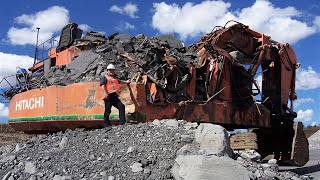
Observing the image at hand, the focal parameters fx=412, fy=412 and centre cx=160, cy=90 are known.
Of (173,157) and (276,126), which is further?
(276,126)

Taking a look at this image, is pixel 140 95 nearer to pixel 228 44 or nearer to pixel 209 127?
pixel 209 127

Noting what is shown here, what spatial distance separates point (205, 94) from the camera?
8.10 metres

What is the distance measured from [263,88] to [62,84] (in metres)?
5.07

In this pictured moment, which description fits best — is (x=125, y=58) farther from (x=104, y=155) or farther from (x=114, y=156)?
(x=114, y=156)

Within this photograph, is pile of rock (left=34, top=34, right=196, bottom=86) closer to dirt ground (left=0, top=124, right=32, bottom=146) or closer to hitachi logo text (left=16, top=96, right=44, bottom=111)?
hitachi logo text (left=16, top=96, right=44, bottom=111)

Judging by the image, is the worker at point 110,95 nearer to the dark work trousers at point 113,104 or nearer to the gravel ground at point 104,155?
the dark work trousers at point 113,104

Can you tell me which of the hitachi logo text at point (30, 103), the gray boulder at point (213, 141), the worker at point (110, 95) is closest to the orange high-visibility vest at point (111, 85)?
the worker at point (110, 95)

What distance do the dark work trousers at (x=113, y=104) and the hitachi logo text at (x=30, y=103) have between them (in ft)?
5.78

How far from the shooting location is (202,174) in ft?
14.5

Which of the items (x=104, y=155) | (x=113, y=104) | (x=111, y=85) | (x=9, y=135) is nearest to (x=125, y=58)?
(x=111, y=85)

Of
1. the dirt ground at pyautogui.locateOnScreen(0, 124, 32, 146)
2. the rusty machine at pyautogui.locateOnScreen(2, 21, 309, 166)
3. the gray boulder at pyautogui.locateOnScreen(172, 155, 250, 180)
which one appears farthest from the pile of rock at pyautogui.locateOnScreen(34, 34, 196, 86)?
the dirt ground at pyautogui.locateOnScreen(0, 124, 32, 146)

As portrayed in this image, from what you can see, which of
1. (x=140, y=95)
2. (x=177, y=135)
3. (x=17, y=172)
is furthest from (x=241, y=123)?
(x=17, y=172)

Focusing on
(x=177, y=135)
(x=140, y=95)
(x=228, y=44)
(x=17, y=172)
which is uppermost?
(x=228, y=44)

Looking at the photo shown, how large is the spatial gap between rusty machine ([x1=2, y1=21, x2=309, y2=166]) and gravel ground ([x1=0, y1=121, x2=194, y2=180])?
2.93 feet
